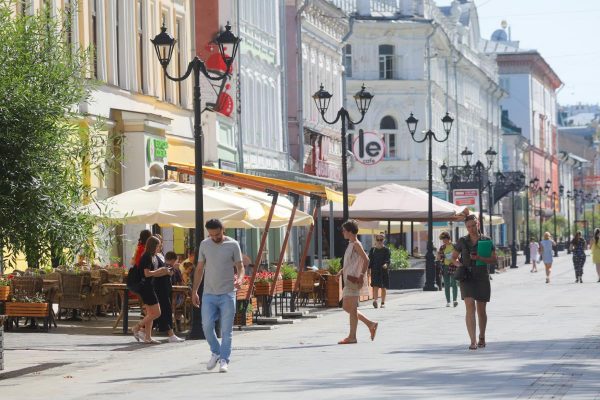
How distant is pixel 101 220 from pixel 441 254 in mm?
15763

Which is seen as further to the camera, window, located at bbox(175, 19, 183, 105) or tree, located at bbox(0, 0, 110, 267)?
window, located at bbox(175, 19, 183, 105)

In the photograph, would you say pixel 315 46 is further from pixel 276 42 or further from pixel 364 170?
pixel 364 170

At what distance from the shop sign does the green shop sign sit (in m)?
20.8

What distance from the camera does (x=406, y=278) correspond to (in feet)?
155

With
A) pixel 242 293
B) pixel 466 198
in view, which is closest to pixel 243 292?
pixel 242 293

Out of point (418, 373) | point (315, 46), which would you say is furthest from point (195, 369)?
point (315, 46)

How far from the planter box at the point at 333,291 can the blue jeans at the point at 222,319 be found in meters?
16.1

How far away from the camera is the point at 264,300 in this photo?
91.8 ft

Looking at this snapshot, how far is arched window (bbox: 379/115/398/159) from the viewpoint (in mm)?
81562

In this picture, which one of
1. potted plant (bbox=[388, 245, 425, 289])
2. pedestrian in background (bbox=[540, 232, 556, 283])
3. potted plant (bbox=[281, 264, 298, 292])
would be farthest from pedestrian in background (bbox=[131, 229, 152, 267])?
pedestrian in background (bbox=[540, 232, 556, 283])

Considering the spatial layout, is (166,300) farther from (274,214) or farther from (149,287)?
(274,214)

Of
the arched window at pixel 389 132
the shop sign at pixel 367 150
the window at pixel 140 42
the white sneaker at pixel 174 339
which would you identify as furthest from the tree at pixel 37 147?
the arched window at pixel 389 132

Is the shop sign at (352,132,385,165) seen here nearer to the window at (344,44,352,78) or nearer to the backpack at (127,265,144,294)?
the window at (344,44,352,78)

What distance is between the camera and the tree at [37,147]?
17891mm
